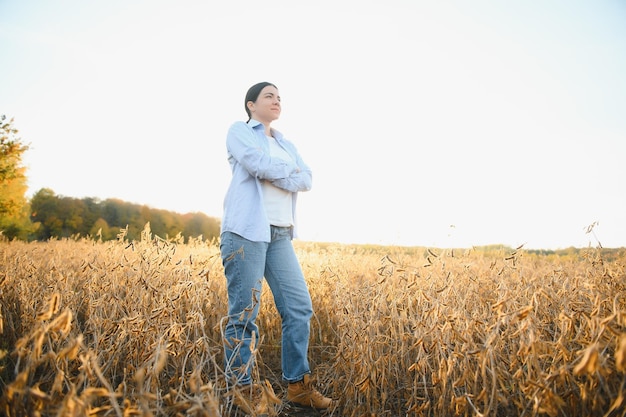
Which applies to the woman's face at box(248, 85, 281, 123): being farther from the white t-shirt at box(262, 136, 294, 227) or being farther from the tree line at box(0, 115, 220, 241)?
the tree line at box(0, 115, 220, 241)

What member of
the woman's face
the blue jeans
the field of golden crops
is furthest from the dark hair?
the field of golden crops

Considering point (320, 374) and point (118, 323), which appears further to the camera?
point (320, 374)

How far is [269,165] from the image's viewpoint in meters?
2.55

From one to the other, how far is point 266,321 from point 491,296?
88.3 inches

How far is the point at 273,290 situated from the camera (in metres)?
2.60

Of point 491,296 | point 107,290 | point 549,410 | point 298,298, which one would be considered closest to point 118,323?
point 107,290

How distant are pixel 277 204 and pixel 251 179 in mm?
273

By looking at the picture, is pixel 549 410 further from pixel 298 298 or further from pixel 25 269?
pixel 25 269

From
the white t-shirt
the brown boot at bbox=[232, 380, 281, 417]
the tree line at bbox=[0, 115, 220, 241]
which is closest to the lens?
the brown boot at bbox=[232, 380, 281, 417]

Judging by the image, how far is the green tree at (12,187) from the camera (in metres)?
14.2

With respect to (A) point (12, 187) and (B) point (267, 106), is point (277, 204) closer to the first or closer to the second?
(B) point (267, 106)

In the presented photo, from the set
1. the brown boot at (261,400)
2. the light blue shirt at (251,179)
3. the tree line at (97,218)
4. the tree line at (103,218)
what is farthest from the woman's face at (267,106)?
the tree line at (103,218)

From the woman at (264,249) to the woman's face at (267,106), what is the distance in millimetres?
12

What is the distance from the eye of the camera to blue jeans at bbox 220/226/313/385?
93.0 inches
